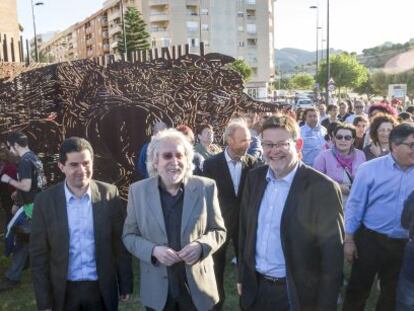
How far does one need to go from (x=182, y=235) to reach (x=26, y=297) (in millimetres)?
3059

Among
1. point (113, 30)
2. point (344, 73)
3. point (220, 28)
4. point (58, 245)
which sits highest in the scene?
point (113, 30)

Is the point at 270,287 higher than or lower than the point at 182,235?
lower

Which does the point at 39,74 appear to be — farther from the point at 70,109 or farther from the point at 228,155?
the point at 228,155

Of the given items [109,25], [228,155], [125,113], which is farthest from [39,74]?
[109,25]

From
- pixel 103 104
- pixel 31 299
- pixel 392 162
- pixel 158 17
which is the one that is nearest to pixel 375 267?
pixel 392 162

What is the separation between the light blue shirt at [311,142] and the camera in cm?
750

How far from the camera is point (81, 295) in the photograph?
3102mm

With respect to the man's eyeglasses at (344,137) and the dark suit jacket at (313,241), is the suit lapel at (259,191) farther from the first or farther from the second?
the man's eyeglasses at (344,137)

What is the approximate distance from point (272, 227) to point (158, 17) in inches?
2315

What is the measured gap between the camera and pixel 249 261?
297cm

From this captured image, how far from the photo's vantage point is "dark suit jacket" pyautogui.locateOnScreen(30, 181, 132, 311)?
9.93 ft

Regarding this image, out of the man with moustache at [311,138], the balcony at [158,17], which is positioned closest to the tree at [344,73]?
the balcony at [158,17]

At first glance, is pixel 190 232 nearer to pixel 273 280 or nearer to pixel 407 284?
pixel 273 280

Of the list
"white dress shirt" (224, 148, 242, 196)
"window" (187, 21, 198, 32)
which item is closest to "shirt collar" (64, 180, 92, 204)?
"white dress shirt" (224, 148, 242, 196)
